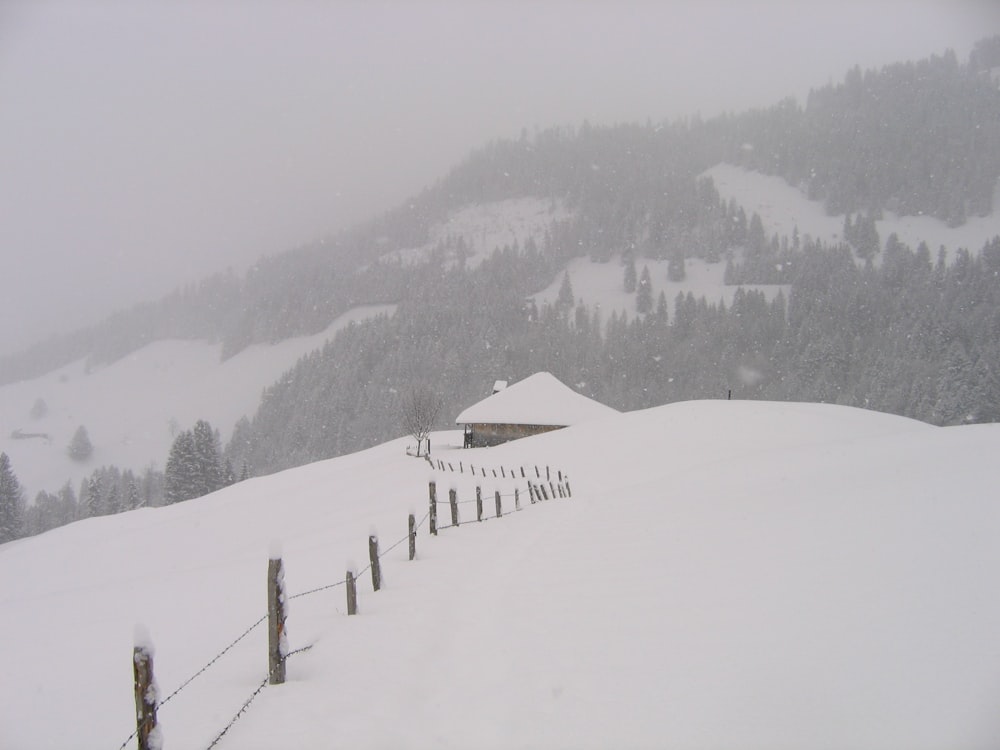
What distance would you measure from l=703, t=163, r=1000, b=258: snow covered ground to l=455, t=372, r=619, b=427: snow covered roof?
117381 mm

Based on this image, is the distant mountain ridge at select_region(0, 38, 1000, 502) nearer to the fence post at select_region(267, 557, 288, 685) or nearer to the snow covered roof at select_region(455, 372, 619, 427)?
the snow covered roof at select_region(455, 372, 619, 427)

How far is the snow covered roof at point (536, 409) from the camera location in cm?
4656

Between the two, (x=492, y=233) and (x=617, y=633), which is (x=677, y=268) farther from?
(x=617, y=633)

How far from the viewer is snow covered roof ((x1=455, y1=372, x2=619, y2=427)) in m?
46.6

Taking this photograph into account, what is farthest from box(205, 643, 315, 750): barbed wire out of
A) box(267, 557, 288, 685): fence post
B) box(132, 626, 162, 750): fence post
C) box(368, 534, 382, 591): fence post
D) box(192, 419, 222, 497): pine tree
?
box(192, 419, 222, 497): pine tree

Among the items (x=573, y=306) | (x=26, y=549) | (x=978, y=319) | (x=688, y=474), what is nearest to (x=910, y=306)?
(x=978, y=319)

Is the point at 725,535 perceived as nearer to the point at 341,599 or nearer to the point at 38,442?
the point at 341,599

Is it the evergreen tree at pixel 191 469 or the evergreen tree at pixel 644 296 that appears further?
the evergreen tree at pixel 644 296

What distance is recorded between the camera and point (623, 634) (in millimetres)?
5938

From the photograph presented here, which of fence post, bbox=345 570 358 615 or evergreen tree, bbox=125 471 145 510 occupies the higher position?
fence post, bbox=345 570 358 615

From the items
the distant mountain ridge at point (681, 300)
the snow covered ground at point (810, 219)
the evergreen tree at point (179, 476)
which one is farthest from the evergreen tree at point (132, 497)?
the snow covered ground at point (810, 219)

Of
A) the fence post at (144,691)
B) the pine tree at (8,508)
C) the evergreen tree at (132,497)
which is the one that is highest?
the fence post at (144,691)

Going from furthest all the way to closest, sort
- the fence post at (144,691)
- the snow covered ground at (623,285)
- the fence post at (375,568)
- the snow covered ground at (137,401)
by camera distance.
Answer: the snow covered ground at (623,285)
the snow covered ground at (137,401)
the fence post at (375,568)
the fence post at (144,691)

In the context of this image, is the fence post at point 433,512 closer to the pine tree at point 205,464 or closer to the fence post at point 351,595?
the fence post at point 351,595
